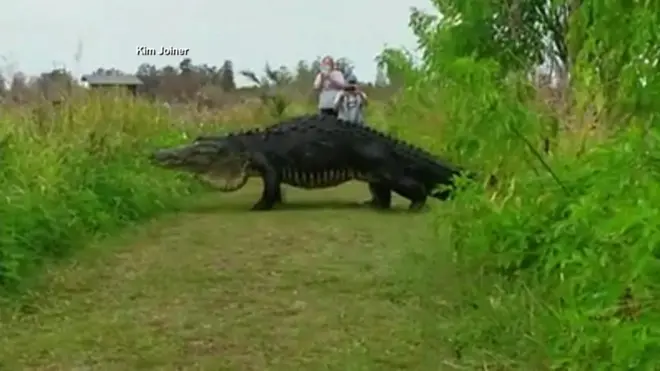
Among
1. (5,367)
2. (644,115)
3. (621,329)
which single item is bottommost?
(5,367)

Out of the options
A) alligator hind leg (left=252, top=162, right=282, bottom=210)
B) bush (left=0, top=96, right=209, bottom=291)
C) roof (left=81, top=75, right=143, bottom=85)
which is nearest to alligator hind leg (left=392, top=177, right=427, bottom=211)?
alligator hind leg (left=252, top=162, right=282, bottom=210)

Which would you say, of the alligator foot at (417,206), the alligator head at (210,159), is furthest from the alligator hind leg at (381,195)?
the alligator head at (210,159)

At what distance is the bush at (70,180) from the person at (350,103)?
1.78m

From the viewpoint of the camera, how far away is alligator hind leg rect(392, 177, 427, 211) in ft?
27.9

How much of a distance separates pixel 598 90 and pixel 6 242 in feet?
9.05

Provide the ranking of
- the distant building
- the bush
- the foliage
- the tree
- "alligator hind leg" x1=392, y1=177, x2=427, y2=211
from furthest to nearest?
1. the tree
2. the distant building
3. "alligator hind leg" x1=392, y1=177, x2=427, y2=211
4. the bush
5. the foliage

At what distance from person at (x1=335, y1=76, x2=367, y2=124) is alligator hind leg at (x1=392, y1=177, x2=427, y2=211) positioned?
2.37 meters

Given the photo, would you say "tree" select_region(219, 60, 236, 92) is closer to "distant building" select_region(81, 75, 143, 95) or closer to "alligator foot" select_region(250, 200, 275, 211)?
"distant building" select_region(81, 75, 143, 95)

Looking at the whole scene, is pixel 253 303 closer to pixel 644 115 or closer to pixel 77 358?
pixel 77 358

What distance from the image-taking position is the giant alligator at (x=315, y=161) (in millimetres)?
8594

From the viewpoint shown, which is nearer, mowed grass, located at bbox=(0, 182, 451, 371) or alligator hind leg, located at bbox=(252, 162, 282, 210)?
mowed grass, located at bbox=(0, 182, 451, 371)

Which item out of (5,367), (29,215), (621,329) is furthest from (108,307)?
(621,329)

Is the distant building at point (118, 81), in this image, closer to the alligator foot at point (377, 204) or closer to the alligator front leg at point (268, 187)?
the alligator front leg at point (268, 187)

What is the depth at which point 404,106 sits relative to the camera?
13359 millimetres
